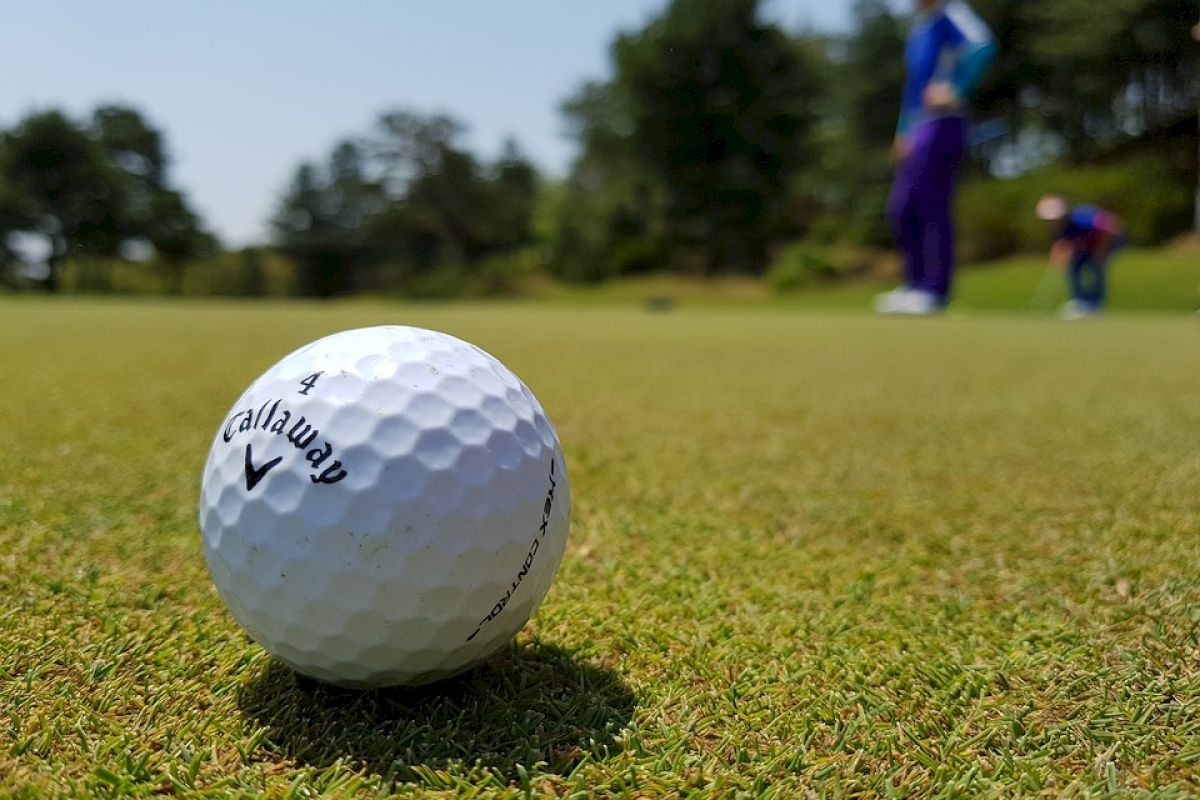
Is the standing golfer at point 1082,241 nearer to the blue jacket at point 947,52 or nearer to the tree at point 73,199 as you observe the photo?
the blue jacket at point 947,52

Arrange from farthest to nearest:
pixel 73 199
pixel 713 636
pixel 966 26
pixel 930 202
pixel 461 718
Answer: pixel 73 199
pixel 930 202
pixel 966 26
pixel 713 636
pixel 461 718

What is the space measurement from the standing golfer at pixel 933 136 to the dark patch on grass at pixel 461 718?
993 cm

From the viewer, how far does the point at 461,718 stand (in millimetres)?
1240

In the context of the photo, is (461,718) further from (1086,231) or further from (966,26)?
(1086,231)

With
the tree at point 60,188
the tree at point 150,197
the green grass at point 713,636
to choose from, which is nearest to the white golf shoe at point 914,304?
the green grass at point 713,636

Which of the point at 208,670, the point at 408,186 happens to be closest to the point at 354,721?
the point at 208,670

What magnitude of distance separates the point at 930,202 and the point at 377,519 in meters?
10.6

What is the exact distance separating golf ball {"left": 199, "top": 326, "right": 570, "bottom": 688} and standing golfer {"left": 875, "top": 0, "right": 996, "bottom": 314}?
9806mm

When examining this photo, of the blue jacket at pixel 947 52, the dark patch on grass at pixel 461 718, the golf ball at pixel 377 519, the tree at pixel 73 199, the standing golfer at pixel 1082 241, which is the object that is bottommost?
the dark patch on grass at pixel 461 718

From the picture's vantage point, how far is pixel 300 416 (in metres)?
1.35

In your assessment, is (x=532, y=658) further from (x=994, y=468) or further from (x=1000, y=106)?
(x=1000, y=106)

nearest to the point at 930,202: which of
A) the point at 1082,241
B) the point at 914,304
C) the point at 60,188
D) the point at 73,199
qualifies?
the point at 914,304

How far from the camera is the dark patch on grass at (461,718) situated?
3.71 ft

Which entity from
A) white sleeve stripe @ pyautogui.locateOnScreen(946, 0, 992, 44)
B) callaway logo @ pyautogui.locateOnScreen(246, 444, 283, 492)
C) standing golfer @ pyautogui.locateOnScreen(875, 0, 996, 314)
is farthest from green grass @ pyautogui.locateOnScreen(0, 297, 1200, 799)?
white sleeve stripe @ pyautogui.locateOnScreen(946, 0, 992, 44)
